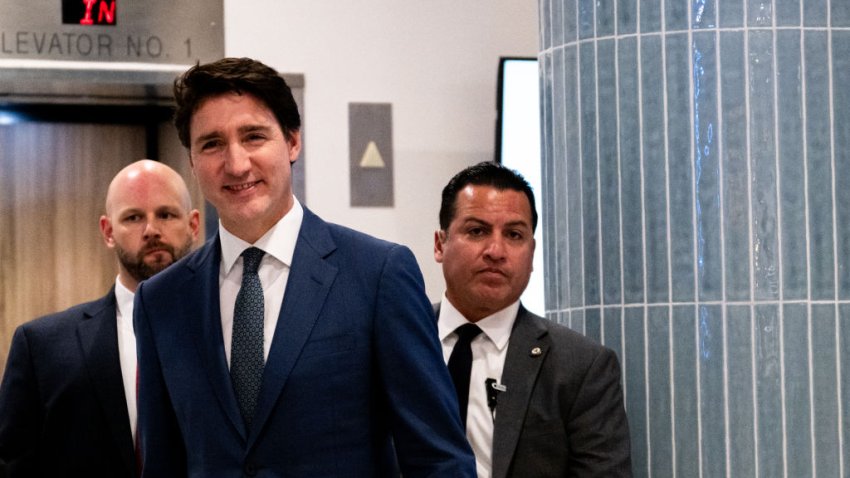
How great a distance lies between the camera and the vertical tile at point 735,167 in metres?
3.00

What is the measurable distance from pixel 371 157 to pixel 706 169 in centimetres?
268

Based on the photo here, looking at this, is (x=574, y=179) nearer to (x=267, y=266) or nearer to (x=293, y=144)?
(x=293, y=144)

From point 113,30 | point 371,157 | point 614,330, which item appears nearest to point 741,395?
point 614,330

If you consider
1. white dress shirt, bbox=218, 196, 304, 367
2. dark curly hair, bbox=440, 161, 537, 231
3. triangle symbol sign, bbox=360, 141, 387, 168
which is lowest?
white dress shirt, bbox=218, 196, 304, 367

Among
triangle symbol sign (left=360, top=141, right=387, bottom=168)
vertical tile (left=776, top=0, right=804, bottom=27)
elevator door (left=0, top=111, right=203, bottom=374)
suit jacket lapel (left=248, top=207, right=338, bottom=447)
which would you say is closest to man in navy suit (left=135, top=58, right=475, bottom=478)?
suit jacket lapel (left=248, top=207, right=338, bottom=447)

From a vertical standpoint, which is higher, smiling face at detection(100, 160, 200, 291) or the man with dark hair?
smiling face at detection(100, 160, 200, 291)

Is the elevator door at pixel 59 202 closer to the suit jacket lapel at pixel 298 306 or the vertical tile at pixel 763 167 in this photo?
the vertical tile at pixel 763 167

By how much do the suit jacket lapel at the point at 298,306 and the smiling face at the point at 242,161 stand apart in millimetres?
74

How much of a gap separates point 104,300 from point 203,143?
4.65ft

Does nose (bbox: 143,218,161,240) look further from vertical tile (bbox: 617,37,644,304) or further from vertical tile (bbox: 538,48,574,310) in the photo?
vertical tile (bbox: 617,37,644,304)

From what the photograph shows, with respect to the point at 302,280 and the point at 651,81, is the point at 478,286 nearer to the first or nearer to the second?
the point at 651,81

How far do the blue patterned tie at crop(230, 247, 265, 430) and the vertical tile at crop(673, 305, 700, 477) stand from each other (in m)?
1.09

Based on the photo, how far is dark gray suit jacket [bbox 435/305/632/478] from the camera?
2967 mm

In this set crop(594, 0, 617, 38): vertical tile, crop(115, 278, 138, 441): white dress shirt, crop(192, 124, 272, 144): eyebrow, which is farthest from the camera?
crop(115, 278, 138, 441): white dress shirt
